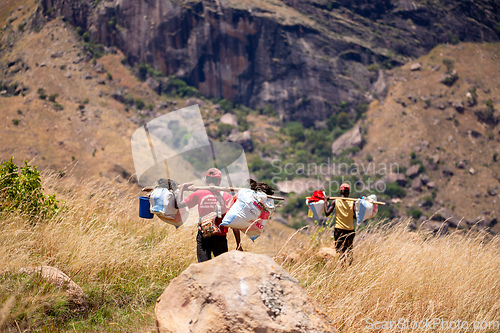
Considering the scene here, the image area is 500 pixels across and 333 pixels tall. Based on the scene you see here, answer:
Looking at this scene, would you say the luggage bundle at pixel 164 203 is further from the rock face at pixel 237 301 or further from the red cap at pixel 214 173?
the rock face at pixel 237 301

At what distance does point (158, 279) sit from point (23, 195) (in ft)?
7.22

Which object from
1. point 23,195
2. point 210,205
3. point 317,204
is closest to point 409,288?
point 317,204

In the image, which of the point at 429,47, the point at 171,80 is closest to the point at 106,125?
the point at 171,80

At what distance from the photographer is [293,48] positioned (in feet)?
381

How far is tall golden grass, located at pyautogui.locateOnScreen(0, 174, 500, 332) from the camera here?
413cm

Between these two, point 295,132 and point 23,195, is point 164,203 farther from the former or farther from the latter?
point 295,132

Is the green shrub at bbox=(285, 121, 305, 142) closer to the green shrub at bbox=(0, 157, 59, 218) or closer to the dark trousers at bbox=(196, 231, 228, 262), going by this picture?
the green shrub at bbox=(0, 157, 59, 218)

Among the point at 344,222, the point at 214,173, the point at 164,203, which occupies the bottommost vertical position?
the point at 344,222

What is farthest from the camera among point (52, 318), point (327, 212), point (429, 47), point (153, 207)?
point (429, 47)

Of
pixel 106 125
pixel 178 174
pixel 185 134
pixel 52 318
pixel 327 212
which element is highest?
pixel 185 134

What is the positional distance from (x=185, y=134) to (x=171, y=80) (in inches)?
4370

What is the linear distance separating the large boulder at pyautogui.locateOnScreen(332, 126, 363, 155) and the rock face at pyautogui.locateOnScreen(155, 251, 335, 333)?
99.6 metres

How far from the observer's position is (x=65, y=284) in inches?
166

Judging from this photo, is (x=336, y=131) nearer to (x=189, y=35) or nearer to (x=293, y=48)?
(x=293, y=48)
